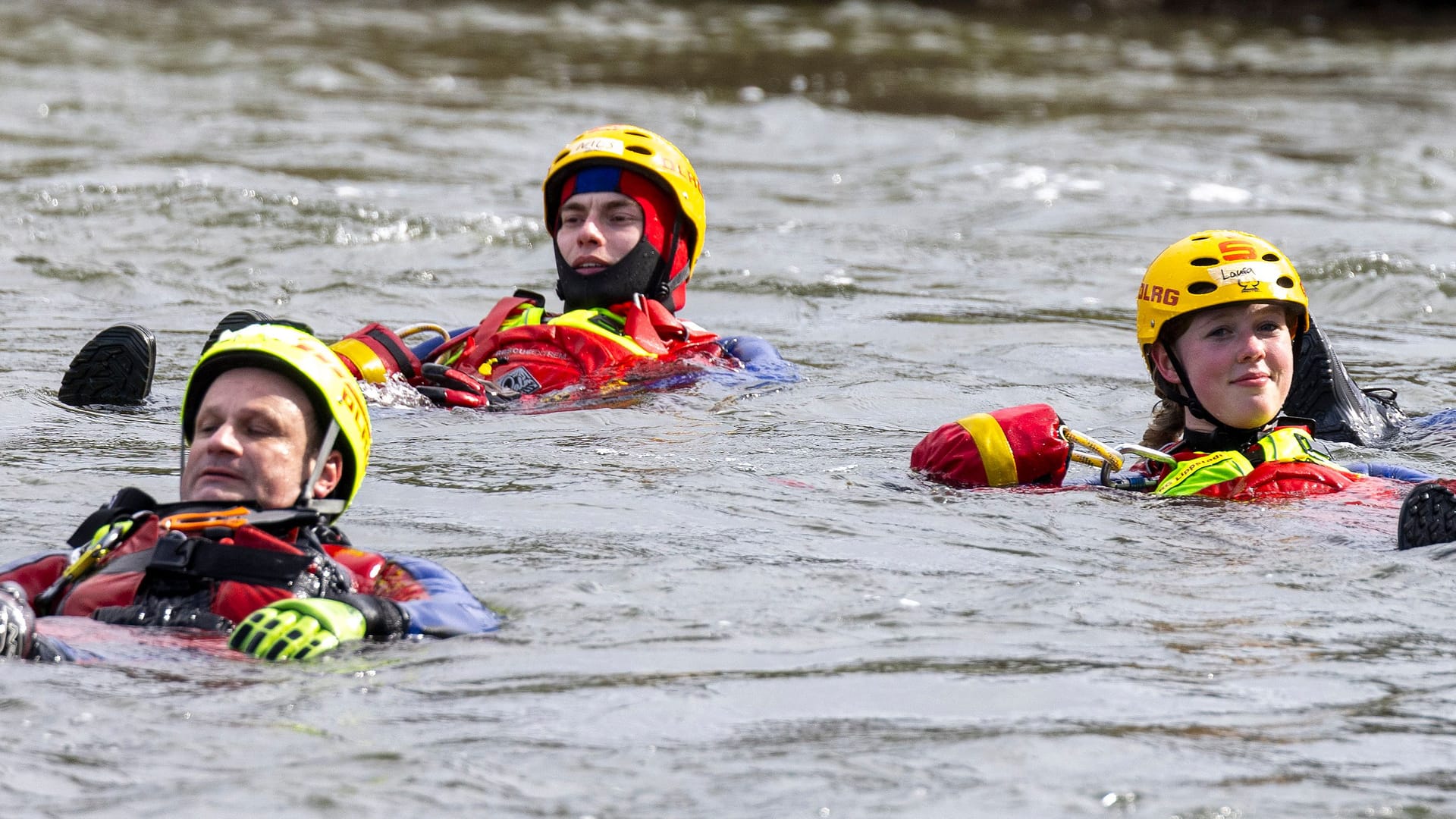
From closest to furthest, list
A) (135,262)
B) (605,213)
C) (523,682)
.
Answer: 1. (523,682)
2. (605,213)
3. (135,262)

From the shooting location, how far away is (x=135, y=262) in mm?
13547

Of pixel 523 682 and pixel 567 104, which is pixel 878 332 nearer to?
pixel 523 682

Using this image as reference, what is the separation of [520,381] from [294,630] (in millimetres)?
4487

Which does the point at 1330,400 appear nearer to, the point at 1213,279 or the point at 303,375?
the point at 1213,279

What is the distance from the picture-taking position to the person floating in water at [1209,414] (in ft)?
23.8

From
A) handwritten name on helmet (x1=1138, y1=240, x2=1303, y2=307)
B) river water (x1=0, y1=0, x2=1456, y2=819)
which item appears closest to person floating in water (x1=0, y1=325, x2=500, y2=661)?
river water (x1=0, y1=0, x2=1456, y2=819)

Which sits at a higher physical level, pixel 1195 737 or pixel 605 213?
pixel 605 213

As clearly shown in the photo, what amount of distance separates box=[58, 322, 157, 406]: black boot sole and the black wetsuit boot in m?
4.95

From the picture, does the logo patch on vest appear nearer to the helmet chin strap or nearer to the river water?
the river water

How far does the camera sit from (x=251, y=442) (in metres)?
5.63

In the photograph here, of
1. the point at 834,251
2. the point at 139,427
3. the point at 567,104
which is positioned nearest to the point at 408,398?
the point at 139,427

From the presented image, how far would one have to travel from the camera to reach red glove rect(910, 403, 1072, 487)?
7.49 m

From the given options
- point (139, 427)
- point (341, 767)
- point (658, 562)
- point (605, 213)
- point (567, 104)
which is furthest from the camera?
point (567, 104)

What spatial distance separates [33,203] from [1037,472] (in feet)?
33.3
